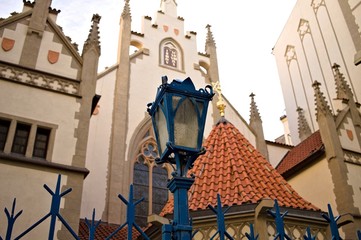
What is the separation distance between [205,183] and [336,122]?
7445mm

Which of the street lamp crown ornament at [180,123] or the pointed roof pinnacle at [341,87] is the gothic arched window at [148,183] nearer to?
the pointed roof pinnacle at [341,87]

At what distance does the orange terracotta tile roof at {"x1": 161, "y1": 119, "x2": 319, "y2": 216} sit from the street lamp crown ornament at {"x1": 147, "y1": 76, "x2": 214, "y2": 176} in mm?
4600

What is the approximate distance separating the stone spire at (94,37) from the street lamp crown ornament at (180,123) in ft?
28.0

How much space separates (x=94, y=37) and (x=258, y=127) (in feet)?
27.4

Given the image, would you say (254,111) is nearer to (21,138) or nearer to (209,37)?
(209,37)

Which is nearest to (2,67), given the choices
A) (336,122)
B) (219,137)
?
(219,137)

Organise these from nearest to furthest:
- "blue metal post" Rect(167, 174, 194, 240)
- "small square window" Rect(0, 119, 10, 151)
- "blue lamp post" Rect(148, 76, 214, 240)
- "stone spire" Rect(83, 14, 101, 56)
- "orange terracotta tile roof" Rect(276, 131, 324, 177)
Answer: "blue metal post" Rect(167, 174, 194, 240) < "blue lamp post" Rect(148, 76, 214, 240) < "small square window" Rect(0, 119, 10, 151) < "stone spire" Rect(83, 14, 101, 56) < "orange terracotta tile roof" Rect(276, 131, 324, 177)

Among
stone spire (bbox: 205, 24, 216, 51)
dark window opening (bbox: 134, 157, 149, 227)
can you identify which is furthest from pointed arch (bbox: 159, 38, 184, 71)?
dark window opening (bbox: 134, 157, 149, 227)

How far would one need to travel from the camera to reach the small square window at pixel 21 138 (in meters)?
9.57

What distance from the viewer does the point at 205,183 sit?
9.16 meters

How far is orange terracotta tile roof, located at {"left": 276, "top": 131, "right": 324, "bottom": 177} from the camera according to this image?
14401mm

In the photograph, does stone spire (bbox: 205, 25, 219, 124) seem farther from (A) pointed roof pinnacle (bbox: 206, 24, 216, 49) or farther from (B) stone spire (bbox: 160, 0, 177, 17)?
(B) stone spire (bbox: 160, 0, 177, 17)

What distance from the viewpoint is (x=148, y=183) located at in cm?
1437

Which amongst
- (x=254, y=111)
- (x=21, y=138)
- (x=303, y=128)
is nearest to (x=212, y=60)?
(x=254, y=111)
